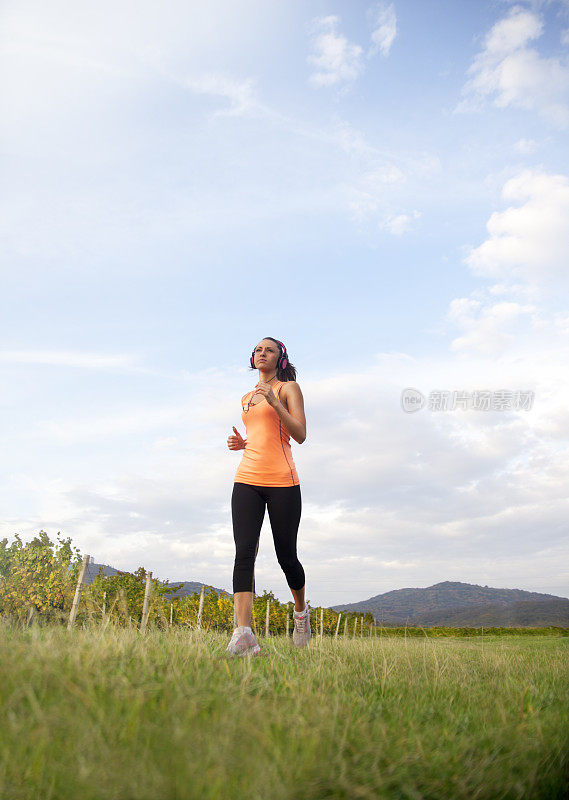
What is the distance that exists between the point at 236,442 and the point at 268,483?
61 cm

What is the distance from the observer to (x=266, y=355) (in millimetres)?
4934

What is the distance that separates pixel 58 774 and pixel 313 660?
249cm

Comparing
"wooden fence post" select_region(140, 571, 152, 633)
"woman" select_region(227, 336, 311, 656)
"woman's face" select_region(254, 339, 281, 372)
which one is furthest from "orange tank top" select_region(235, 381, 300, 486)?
"wooden fence post" select_region(140, 571, 152, 633)

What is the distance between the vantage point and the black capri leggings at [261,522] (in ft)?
14.4

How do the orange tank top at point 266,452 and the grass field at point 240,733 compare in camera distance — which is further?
the orange tank top at point 266,452

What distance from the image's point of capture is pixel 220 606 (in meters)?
24.1

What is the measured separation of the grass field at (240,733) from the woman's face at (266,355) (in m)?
2.54

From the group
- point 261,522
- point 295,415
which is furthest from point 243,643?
point 295,415

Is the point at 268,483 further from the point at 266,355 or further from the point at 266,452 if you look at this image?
the point at 266,355

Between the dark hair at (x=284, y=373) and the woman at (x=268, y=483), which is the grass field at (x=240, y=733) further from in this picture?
the dark hair at (x=284, y=373)

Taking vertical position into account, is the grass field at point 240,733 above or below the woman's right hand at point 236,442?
below

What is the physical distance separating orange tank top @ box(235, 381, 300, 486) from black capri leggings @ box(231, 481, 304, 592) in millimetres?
64

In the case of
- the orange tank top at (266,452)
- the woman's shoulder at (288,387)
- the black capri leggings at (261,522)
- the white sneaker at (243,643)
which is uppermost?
the woman's shoulder at (288,387)

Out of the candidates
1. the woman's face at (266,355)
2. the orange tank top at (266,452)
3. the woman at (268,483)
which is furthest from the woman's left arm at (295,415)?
the woman's face at (266,355)
